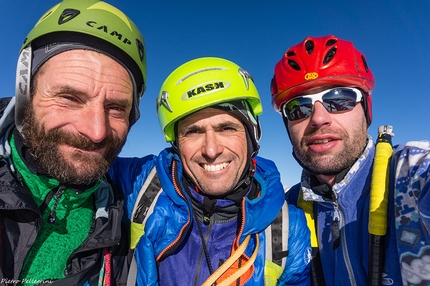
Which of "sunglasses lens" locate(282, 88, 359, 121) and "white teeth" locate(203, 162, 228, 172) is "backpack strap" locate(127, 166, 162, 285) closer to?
"white teeth" locate(203, 162, 228, 172)

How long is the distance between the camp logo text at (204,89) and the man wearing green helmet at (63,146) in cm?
96

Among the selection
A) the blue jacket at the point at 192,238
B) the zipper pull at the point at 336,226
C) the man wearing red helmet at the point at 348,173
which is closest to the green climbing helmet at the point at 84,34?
the blue jacket at the point at 192,238

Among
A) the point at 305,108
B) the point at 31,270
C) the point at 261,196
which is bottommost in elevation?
the point at 31,270

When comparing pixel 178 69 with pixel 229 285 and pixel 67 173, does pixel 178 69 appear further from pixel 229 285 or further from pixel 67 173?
pixel 229 285

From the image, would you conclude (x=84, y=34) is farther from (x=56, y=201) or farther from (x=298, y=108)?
(x=298, y=108)

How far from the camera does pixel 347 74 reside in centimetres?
392

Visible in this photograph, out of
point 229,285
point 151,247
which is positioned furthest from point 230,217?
point 151,247

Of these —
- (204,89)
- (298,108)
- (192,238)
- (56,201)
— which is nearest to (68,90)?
(56,201)

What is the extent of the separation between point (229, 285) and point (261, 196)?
3.62ft

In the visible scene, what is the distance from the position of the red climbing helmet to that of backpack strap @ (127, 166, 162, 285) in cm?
242

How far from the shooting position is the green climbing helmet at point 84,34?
103 inches

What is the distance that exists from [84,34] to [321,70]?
3.25 m

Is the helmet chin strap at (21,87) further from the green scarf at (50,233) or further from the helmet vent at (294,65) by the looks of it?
the helmet vent at (294,65)

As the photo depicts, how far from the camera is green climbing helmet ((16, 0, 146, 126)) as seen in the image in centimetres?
263
